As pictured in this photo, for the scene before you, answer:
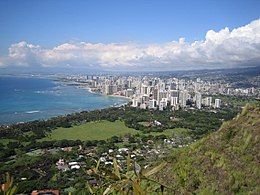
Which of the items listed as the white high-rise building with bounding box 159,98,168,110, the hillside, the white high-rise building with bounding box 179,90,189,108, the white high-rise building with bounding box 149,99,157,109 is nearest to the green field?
the white high-rise building with bounding box 159,98,168,110

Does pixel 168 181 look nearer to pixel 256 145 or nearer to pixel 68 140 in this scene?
pixel 256 145

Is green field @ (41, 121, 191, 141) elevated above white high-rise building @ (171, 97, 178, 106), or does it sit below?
below

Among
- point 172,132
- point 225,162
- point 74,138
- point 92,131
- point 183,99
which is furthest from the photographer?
point 183,99

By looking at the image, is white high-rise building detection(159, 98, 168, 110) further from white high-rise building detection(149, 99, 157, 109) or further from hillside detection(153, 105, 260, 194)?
hillside detection(153, 105, 260, 194)

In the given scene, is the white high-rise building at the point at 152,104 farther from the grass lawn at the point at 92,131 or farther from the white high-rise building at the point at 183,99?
the grass lawn at the point at 92,131

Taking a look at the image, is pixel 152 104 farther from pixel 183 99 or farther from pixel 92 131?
pixel 92 131

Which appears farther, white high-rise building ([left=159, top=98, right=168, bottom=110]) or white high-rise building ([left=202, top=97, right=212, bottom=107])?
white high-rise building ([left=202, top=97, right=212, bottom=107])

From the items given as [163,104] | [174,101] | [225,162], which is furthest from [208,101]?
[225,162]

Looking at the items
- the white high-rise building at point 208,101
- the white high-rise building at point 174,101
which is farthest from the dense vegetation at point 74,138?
the white high-rise building at point 208,101

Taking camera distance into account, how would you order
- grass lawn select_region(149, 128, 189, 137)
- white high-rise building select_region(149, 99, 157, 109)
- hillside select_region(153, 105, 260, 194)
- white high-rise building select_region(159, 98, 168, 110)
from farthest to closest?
white high-rise building select_region(149, 99, 157, 109), white high-rise building select_region(159, 98, 168, 110), grass lawn select_region(149, 128, 189, 137), hillside select_region(153, 105, 260, 194)
